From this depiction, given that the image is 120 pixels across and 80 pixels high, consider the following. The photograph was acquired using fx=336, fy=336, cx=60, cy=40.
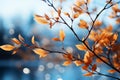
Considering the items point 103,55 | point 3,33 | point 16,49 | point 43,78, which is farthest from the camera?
point 3,33

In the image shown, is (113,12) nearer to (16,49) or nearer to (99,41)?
(99,41)

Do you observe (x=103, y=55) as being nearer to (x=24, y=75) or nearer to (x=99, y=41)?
(x=99, y=41)

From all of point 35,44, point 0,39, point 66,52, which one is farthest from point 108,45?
point 0,39

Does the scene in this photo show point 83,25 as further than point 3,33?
No

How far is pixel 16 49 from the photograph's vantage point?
47.3 inches

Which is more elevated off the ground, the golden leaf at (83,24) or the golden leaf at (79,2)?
the golden leaf at (79,2)

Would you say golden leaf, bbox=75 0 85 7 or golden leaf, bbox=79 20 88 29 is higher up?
golden leaf, bbox=75 0 85 7

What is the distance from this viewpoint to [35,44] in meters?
1.22

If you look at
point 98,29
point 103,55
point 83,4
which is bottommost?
point 103,55

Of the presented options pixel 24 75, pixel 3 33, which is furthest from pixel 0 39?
pixel 24 75

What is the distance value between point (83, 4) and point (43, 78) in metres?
10.3

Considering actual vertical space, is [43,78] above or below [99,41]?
below

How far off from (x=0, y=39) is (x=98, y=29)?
23.3 metres

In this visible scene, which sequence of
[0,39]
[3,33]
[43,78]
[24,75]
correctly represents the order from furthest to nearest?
[3,33] < [0,39] < [24,75] < [43,78]
